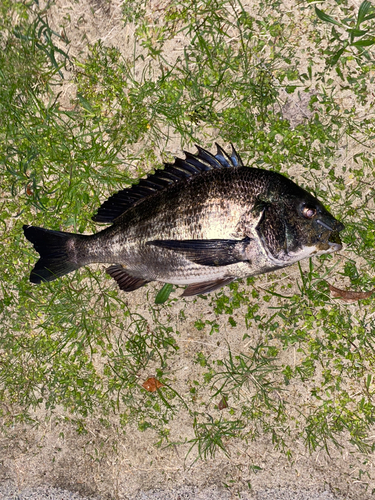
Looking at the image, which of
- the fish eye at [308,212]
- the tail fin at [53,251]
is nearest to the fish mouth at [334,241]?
the fish eye at [308,212]

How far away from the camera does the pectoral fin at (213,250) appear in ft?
10.4

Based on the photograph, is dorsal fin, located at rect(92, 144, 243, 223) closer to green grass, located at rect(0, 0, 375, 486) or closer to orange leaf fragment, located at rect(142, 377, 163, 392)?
green grass, located at rect(0, 0, 375, 486)

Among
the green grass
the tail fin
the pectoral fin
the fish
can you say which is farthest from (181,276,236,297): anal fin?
the tail fin

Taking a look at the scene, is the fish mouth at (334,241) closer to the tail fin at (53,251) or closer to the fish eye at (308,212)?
the fish eye at (308,212)

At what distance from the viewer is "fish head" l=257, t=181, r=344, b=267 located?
3.19m

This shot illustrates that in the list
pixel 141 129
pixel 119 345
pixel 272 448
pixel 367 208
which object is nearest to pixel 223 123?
pixel 141 129

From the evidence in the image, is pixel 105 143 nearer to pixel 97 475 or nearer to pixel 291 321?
pixel 291 321

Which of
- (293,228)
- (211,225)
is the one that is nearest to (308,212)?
(293,228)

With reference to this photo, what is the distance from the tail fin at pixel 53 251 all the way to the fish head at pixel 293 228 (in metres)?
1.87

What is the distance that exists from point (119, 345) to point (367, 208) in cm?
304

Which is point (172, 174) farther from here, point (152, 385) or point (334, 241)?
point (152, 385)

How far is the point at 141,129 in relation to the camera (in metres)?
4.24

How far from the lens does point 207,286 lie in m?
3.45

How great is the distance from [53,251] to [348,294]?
10.1 ft
